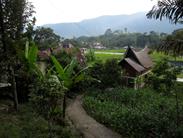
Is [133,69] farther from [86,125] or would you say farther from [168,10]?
[168,10]

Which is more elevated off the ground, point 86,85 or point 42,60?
point 42,60

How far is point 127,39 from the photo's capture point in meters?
48.6

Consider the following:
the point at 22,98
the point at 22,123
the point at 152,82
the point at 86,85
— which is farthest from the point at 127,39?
the point at 22,123

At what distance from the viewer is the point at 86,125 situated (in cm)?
929

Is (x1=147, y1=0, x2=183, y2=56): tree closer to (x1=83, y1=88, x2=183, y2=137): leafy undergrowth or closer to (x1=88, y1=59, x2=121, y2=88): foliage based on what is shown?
(x1=83, y1=88, x2=183, y2=137): leafy undergrowth

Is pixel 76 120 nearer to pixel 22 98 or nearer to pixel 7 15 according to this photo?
pixel 22 98

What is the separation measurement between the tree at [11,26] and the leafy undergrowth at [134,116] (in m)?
3.90

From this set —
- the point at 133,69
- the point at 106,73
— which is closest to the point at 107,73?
the point at 106,73

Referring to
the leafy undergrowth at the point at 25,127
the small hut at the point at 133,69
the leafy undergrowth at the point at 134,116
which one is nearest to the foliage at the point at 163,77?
the small hut at the point at 133,69

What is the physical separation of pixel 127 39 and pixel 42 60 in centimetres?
3453

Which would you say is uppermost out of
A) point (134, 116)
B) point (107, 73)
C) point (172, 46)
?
point (172, 46)

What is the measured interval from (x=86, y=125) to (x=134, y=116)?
1797mm

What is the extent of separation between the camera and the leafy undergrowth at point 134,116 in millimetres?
7538

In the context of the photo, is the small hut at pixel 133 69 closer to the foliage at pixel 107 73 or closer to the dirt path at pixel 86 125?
the foliage at pixel 107 73
